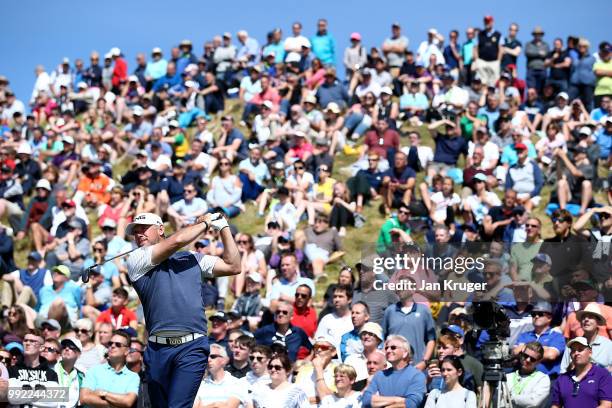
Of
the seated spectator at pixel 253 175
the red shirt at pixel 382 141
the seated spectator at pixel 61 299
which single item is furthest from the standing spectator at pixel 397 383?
the seated spectator at pixel 253 175

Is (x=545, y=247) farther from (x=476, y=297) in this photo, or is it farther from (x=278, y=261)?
(x=278, y=261)

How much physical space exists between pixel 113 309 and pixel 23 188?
25.4ft

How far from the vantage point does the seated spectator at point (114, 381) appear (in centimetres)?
1162

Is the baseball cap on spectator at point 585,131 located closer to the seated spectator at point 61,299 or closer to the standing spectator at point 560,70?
the standing spectator at point 560,70

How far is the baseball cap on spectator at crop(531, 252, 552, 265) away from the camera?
14011mm

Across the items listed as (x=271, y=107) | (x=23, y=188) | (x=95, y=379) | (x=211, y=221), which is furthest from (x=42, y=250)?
(x=211, y=221)

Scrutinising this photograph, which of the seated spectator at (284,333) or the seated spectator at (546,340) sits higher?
the seated spectator at (284,333)

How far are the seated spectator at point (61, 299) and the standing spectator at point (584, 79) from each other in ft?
36.9

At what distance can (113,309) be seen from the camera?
51.7 feet

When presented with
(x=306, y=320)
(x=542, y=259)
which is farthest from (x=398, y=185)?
(x=542, y=259)

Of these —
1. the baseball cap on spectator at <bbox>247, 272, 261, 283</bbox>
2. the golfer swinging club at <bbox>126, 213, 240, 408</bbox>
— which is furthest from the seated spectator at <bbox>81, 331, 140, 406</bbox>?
the baseball cap on spectator at <bbox>247, 272, 261, 283</bbox>

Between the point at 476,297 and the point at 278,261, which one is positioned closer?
the point at 476,297

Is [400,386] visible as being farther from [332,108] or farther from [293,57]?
[293,57]

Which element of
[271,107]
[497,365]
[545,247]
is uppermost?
[271,107]
